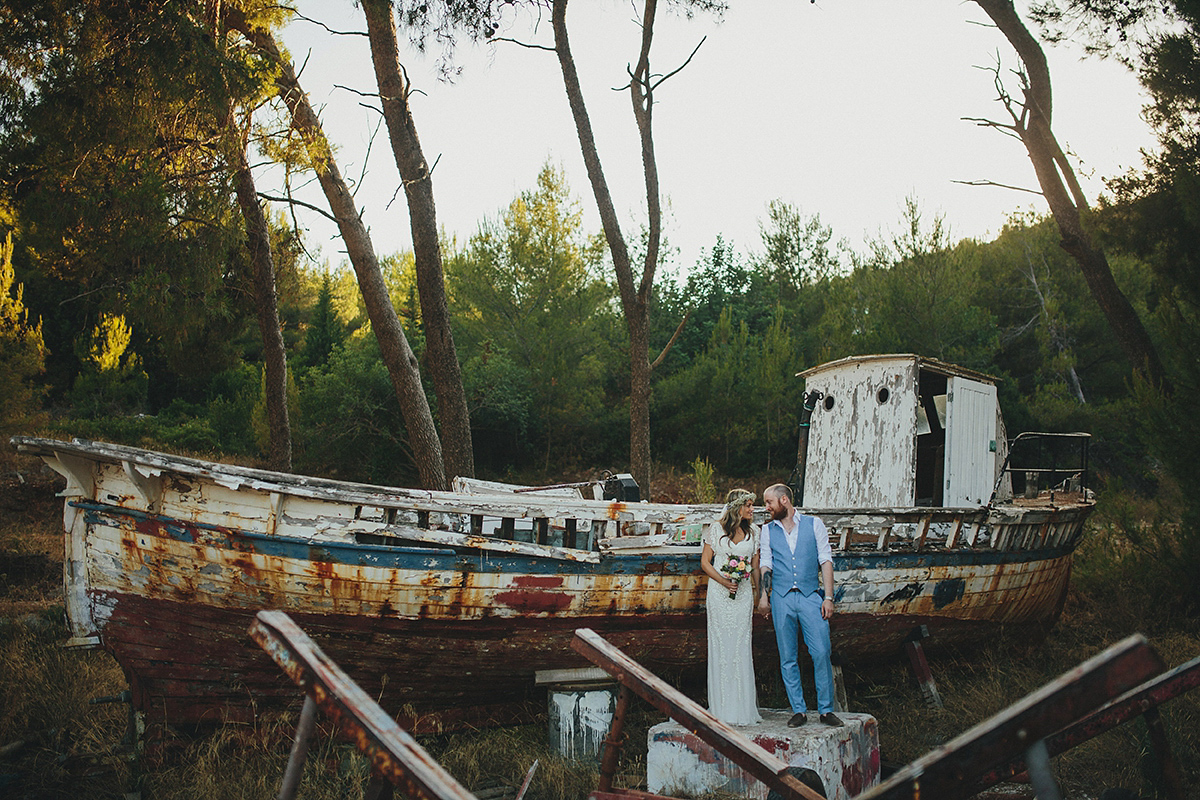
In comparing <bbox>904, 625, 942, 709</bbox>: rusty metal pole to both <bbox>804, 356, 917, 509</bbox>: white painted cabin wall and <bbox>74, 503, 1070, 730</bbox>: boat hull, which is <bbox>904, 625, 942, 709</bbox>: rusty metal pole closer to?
<bbox>804, 356, 917, 509</bbox>: white painted cabin wall

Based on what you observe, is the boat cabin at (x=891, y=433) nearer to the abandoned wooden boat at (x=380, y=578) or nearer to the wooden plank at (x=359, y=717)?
the abandoned wooden boat at (x=380, y=578)

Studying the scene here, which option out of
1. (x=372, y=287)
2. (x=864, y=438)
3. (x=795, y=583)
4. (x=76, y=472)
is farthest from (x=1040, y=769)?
(x=372, y=287)

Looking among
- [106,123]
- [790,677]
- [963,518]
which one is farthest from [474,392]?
[790,677]

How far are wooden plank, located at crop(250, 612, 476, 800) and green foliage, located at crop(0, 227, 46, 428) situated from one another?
1417 centimetres

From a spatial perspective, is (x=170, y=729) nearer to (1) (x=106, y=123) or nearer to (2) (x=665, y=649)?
(2) (x=665, y=649)

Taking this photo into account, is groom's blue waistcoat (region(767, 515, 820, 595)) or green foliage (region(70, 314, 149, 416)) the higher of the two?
green foliage (region(70, 314, 149, 416))

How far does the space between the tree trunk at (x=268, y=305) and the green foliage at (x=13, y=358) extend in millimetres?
4931

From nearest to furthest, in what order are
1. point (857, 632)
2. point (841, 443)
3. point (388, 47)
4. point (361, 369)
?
point (857, 632), point (841, 443), point (388, 47), point (361, 369)

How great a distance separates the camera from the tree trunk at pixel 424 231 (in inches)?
378

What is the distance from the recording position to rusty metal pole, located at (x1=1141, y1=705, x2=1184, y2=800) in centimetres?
272

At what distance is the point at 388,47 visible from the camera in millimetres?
9602

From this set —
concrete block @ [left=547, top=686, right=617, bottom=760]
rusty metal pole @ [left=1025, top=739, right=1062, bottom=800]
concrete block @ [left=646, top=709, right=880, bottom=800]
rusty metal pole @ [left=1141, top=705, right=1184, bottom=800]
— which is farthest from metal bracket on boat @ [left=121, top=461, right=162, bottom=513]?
rusty metal pole @ [left=1141, top=705, right=1184, bottom=800]

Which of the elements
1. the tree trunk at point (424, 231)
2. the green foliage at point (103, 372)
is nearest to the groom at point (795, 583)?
the tree trunk at point (424, 231)

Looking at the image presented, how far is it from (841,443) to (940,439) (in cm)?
248
